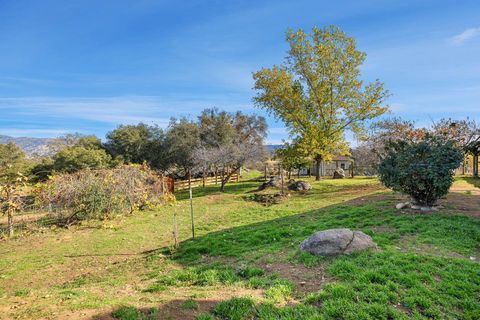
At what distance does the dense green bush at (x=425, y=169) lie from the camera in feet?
29.2

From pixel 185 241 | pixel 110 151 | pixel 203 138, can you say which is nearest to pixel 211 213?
pixel 185 241

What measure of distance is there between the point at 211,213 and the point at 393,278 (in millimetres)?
9753

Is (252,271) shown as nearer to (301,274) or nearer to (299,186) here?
(301,274)

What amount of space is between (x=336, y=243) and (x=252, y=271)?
71.6 inches

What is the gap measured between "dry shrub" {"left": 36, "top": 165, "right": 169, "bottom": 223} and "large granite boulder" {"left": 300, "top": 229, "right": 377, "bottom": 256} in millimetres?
9253

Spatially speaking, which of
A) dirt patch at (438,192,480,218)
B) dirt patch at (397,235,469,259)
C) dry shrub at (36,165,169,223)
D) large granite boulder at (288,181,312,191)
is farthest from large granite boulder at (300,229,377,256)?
large granite boulder at (288,181,312,191)

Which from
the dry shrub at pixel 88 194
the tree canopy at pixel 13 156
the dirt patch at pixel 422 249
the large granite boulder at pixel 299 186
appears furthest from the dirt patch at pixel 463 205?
the tree canopy at pixel 13 156

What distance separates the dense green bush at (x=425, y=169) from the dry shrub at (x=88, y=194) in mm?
10816

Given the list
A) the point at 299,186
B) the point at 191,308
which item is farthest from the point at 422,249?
the point at 299,186

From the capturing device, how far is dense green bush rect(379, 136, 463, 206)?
8.89 metres

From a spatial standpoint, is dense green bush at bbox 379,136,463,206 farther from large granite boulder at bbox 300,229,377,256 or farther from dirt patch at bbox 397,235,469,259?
large granite boulder at bbox 300,229,377,256

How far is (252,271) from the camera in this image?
5.53 metres

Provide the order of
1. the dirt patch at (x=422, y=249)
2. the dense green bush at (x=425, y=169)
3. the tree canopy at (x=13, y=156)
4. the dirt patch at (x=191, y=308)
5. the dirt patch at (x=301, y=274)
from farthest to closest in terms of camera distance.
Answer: the tree canopy at (x=13, y=156) → the dense green bush at (x=425, y=169) → the dirt patch at (x=422, y=249) → the dirt patch at (x=301, y=274) → the dirt patch at (x=191, y=308)

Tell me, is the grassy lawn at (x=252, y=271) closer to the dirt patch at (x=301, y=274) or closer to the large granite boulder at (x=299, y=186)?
the dirt patch at (x=301, y=274)
